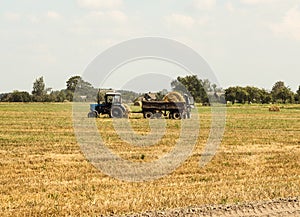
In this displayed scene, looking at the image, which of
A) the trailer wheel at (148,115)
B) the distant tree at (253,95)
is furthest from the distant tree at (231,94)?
the trailer wheel at (148,115)

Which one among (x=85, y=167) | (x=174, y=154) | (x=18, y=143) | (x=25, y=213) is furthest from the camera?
(x=18, y=143)

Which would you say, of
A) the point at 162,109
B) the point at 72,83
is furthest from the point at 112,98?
the point at 72,83

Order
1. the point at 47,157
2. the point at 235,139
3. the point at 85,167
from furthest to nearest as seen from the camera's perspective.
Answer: the point at 235,139 < the point at 47,157 < the point at 85,167

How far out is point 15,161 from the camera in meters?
13.8

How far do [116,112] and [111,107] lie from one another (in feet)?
1.62

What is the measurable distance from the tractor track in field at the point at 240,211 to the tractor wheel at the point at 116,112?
83.5 ft

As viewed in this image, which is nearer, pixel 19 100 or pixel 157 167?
pixel 157 167

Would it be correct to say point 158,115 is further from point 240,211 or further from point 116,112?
point 240,211

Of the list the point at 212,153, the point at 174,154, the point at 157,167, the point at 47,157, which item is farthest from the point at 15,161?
the point at 212,153

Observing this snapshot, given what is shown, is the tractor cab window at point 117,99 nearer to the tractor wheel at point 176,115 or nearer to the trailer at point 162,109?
the trailer at point 162,109

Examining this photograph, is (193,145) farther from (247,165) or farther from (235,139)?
(247,165)

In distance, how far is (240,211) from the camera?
812cm

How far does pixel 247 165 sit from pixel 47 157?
5190mm

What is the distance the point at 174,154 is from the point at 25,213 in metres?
8.05
